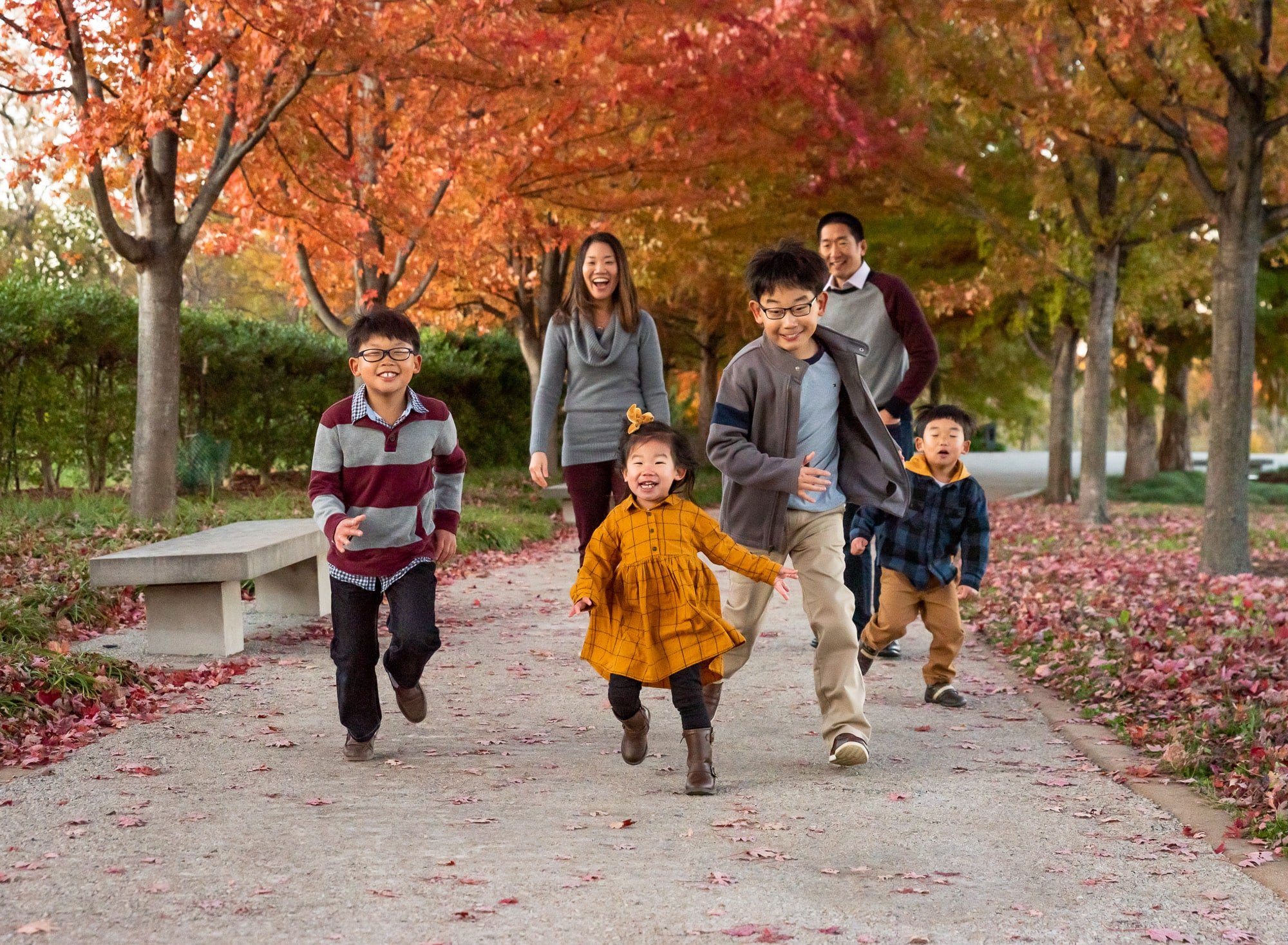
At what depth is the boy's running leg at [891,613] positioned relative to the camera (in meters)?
6.09

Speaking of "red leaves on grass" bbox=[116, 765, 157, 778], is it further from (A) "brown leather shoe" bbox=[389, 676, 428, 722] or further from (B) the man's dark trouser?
(B) the man's dark trouser

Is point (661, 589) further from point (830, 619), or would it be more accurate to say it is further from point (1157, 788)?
point (1157, 788)

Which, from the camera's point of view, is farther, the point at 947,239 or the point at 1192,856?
the point at 947,239

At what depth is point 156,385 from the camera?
10.8 metres

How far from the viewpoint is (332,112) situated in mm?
13258

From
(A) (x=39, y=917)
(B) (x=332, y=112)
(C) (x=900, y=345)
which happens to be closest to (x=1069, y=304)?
(B) (x=332, y=112)

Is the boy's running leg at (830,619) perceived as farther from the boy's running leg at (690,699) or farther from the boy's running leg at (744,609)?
the boy's running leg at (690,699)

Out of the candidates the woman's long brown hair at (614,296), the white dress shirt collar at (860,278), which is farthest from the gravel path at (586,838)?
the white dress shirt collar at (860,278)

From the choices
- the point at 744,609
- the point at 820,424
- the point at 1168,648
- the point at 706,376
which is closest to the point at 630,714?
the point at 744,609

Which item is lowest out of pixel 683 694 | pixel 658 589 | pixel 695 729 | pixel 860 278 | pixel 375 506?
pixel 695 729

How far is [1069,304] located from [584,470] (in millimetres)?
13256

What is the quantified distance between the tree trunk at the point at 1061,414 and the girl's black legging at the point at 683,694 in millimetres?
16771

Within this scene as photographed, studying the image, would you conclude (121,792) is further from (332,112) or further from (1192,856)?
(332,112)

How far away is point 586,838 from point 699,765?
Result: 62 centimetres
